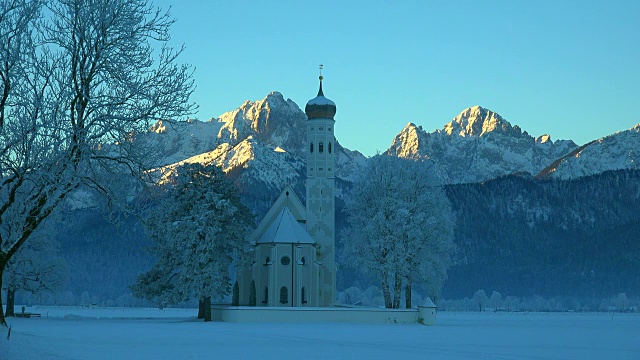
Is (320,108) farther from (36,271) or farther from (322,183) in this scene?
(36,271)

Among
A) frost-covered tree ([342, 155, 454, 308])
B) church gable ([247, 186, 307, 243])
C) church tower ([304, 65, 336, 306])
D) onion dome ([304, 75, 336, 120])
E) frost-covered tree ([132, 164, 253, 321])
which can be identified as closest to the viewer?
frost-covered tree ([132, 164, 253, 321])

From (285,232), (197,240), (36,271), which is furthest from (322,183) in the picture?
(36,271)

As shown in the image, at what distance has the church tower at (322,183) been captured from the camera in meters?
102

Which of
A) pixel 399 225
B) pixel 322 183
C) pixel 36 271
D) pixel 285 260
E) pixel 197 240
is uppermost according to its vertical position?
pixel 322 183

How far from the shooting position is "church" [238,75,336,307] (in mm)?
94875

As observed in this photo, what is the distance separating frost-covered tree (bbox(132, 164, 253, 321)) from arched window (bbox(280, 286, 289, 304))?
32.9ft

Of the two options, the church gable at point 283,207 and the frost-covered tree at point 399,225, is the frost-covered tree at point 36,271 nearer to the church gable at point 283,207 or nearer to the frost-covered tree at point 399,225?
the church gable at point 283,207

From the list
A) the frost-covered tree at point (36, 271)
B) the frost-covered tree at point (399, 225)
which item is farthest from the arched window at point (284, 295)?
the frost-covered tree at point (36, 271)

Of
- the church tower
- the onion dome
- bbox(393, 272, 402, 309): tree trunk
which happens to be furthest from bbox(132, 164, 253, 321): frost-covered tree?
the onion dome

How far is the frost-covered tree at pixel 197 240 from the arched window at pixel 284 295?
32.9ft

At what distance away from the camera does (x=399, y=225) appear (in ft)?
274

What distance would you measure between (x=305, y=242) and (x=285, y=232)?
2251 millimetres

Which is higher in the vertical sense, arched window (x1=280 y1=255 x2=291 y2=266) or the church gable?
the church gable

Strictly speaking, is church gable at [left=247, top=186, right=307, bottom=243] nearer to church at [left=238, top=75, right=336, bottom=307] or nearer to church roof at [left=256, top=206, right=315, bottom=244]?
church at [left=238, top=75, right=336, bottom=307]
